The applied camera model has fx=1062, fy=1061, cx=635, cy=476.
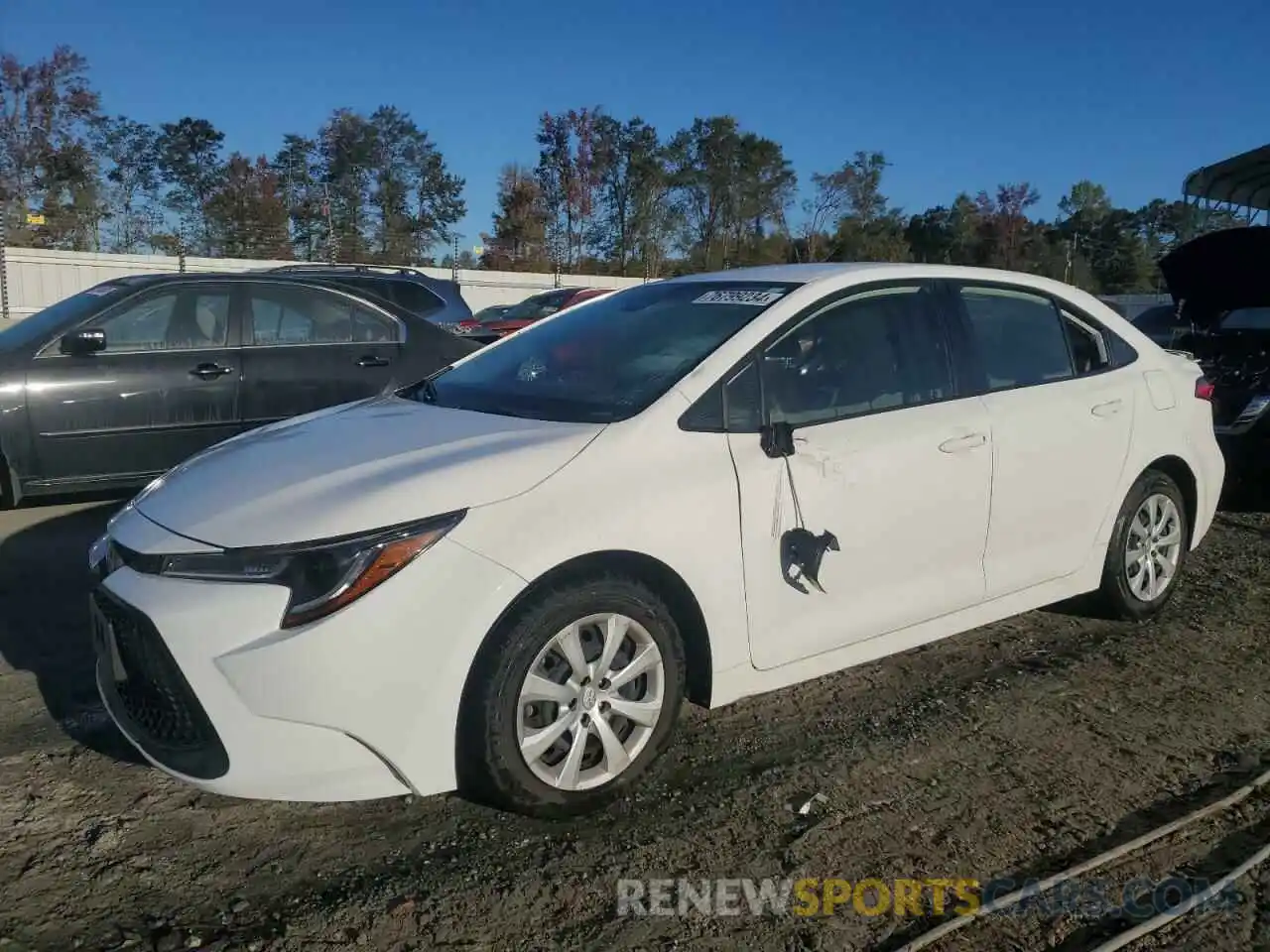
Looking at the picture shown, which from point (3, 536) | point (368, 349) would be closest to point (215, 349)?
point (368, 349)

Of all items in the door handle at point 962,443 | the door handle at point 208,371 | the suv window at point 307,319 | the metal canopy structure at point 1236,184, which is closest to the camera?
the door handle at point 962,443

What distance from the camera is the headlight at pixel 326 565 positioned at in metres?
2.64

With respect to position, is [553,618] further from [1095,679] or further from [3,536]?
[3,536]

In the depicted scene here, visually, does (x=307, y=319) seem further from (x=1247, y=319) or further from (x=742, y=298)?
(x=1247, y=319)

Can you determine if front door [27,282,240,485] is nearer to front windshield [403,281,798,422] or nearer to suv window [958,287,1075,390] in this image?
front windshield [403,281,798,422]

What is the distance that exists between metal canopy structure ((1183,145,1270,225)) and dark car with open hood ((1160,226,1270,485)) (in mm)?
9356

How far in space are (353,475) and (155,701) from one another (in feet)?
2.59

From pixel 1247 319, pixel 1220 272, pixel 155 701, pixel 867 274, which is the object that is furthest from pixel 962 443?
pixel 1247 319

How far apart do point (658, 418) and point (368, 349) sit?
4.54 metres

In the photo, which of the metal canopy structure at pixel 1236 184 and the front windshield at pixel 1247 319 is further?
the metal canopy structure at pixel 1236 184

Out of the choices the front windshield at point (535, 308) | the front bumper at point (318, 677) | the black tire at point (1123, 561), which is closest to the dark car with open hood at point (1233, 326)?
the black tire at point (1123, 561)

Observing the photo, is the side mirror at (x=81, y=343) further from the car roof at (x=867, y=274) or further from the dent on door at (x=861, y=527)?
the dent on door at (x=861, y=527)

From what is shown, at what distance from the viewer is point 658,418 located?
322cm

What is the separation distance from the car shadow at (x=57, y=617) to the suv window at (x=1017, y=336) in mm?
3360
